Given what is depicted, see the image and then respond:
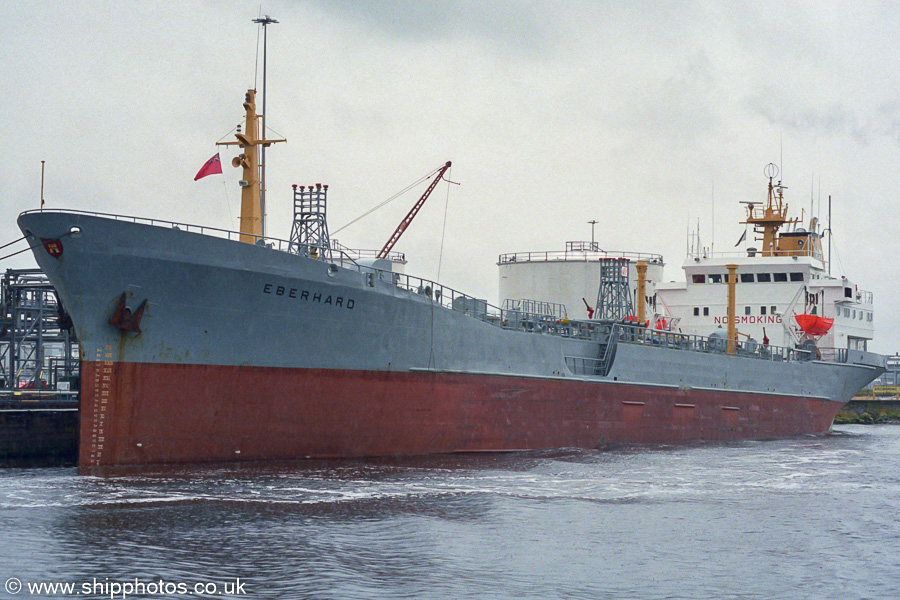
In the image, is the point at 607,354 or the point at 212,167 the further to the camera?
the point at 607,354

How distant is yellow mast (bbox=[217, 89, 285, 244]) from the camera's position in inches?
916

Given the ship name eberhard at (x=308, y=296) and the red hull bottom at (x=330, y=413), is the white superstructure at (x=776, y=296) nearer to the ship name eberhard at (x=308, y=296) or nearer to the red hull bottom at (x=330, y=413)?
the red hull bottom at (x=330, y=413)

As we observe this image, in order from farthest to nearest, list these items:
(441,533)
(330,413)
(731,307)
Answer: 1. (731,307)
2. (330,413)
3. (441,533)

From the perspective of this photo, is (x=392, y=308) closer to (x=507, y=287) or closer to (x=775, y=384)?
(x=775, y=384)

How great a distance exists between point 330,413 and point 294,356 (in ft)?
4.95

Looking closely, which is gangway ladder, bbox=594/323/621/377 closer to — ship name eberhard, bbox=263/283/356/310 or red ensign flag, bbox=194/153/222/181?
ship name eberhard, bbox=263/283/356/310

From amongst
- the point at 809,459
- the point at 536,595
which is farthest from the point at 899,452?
the point at 536,595

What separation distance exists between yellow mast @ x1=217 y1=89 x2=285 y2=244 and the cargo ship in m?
0.04

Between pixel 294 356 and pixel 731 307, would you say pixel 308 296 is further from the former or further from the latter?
pixel 731 307

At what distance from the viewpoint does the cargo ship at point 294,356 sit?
61.6 feet

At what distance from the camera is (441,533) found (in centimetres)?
1482

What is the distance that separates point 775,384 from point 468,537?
22.5 meters

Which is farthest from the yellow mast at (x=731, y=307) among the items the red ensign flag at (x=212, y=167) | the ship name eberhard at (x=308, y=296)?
the red ensign flag at (x=212, y=167)

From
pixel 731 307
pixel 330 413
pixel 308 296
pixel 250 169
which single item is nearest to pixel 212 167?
pixel 250 169
